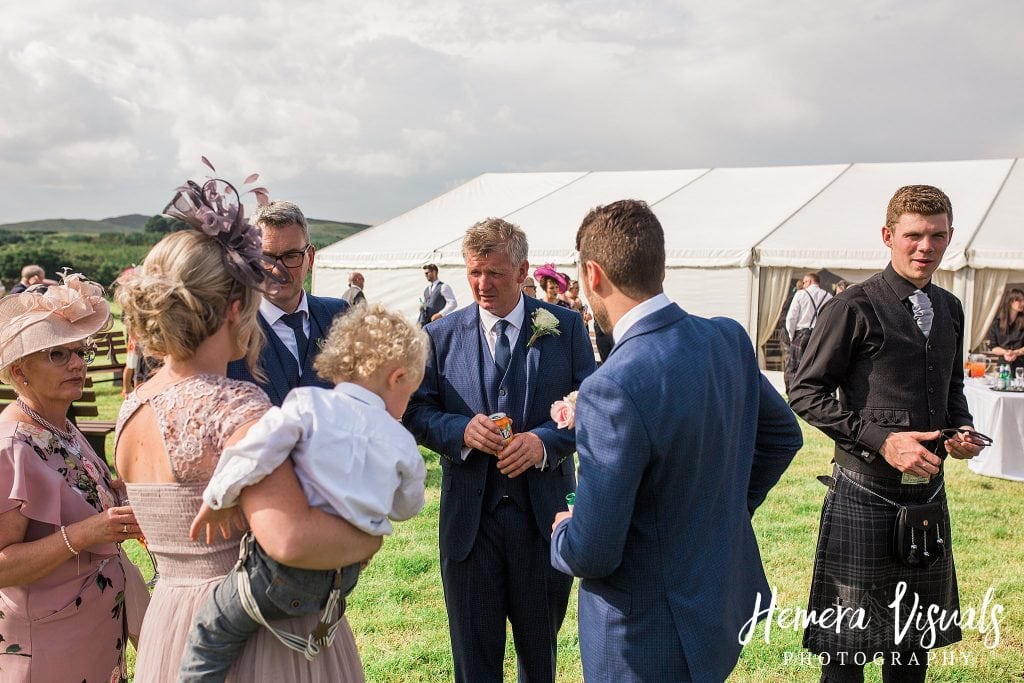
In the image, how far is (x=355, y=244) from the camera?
2069cm

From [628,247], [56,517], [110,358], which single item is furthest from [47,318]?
[110,358]

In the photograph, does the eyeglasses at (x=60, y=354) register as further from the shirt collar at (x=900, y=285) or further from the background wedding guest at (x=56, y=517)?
the shirt collar at (x=900, y=285)

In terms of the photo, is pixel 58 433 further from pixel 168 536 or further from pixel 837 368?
pixel 837 368

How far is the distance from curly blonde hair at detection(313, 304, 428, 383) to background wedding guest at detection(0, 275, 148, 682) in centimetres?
88

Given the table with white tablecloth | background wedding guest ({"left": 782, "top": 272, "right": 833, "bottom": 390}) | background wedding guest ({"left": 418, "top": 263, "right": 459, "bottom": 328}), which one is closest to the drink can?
the table with white tablecloth

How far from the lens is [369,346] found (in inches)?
72.8

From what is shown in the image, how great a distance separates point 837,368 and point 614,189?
59.7ft

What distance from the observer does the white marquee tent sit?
1395 centimetres

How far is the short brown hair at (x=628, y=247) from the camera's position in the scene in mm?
2051

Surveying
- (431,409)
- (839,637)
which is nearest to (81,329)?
(431,409)

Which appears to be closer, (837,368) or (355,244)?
(837,368)

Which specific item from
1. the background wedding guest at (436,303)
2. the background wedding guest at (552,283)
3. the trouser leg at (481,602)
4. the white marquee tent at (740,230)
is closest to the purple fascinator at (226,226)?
the trouser leg at (481,602)

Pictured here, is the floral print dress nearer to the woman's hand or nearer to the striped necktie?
the woman's hand

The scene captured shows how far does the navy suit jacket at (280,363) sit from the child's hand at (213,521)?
1054 mm
